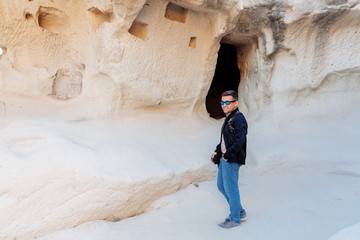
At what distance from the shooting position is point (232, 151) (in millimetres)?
1962

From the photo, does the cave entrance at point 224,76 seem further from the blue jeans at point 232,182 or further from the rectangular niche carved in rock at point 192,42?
the blue jeans at point 232,182

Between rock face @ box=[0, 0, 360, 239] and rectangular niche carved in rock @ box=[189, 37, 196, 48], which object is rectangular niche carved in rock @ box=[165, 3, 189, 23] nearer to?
rock face @ box=[0, 0, 360, 239]

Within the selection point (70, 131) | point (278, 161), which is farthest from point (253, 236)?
point (70, 131)

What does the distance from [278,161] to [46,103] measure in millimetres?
2306

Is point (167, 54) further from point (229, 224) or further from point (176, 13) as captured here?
point (229, 224)

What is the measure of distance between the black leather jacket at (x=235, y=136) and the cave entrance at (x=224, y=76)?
3245 millimetres

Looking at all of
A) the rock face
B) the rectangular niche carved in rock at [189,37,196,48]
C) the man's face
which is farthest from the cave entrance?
the man's face

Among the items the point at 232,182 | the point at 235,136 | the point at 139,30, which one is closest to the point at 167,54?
the point at 139,30

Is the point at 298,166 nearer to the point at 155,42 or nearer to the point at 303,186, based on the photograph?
the point at 303,186

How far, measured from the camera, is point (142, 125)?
9.82 feet

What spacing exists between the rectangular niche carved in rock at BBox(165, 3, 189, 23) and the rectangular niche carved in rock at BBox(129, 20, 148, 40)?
1.00 feet

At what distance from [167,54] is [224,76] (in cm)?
283

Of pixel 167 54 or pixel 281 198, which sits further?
pixel 167 54

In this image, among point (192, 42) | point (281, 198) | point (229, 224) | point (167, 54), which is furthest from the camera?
point (192, 42)
